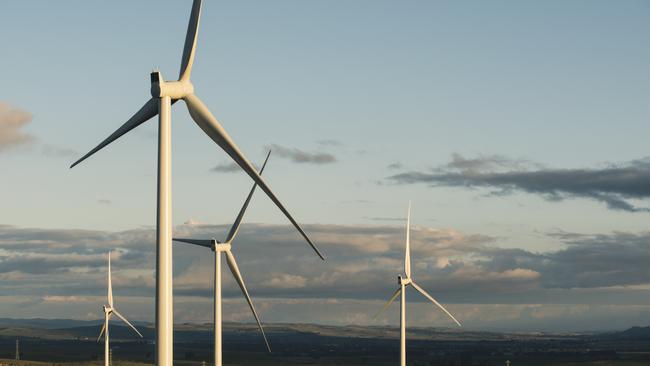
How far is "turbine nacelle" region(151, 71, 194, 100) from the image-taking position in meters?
54.7

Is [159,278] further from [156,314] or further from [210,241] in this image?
[210,241]

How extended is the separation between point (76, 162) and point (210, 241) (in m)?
39.5

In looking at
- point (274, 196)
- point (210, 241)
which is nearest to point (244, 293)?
point (210, 241)

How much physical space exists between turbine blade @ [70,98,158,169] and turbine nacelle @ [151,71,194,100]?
1.51 m

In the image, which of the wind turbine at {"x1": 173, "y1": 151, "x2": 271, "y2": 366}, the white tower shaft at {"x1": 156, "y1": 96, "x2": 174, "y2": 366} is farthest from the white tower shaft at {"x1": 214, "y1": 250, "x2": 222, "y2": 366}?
the white tower shaft at {"x1": 156, "y1": 96, "x2": 174, "y2": 366}

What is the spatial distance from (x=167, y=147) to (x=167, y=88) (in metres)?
4.56

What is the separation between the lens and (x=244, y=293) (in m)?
94.4

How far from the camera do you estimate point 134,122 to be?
60.0 m

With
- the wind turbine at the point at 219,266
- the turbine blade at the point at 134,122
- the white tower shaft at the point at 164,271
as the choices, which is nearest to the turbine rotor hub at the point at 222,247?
the wind turbine at the point at 219,266

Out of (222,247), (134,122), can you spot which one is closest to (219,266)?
(222,247)

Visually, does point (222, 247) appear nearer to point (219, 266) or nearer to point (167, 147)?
point (219, 266)

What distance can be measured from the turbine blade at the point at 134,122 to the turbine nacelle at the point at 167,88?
151cm

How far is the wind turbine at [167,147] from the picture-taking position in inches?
1989

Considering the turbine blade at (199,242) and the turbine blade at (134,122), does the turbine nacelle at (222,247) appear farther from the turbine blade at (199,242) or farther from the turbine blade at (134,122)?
the turbine blade at (134,122)
